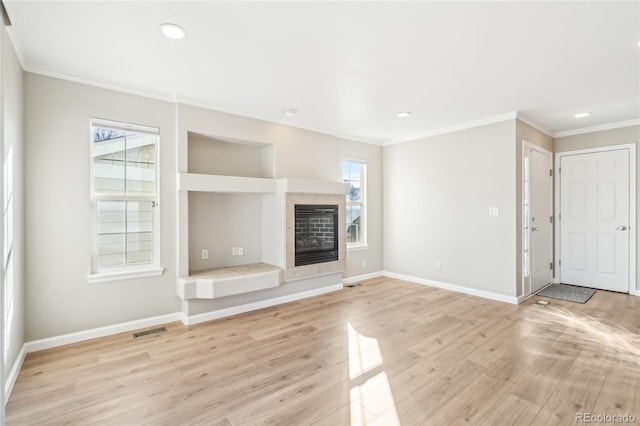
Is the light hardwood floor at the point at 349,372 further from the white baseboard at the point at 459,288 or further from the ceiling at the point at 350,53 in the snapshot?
the ceiling at the point at 350,53

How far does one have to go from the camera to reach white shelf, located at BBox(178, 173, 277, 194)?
140 inches

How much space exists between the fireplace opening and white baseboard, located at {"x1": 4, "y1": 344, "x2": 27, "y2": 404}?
283 cm

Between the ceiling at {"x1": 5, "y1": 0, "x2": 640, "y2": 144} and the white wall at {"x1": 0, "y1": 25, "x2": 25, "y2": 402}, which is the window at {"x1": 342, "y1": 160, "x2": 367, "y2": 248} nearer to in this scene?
the ceiling at {"x1": 5, "y1": 0, "x2": 640, "y2": 144}

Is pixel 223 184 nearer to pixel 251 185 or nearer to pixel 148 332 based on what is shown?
pixel 251 185

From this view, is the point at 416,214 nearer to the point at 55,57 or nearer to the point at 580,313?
the point at 580,313

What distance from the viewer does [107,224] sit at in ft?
10.7

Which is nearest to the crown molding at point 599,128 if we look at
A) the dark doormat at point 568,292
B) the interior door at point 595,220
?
the interior door at point 595,220

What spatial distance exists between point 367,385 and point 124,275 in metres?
2.66

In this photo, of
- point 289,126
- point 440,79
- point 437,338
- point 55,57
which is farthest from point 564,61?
point 55,57

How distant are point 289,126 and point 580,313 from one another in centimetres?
448

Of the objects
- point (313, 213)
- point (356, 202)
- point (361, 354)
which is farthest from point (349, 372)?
point (356, 202)

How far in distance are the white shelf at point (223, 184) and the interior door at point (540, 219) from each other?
12.6ft

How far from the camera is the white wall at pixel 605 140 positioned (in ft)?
14.8

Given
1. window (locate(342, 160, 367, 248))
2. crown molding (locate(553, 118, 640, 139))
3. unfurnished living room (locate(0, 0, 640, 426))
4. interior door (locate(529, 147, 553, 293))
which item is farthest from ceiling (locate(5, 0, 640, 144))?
window (locate(342, 160, 367, 248))
